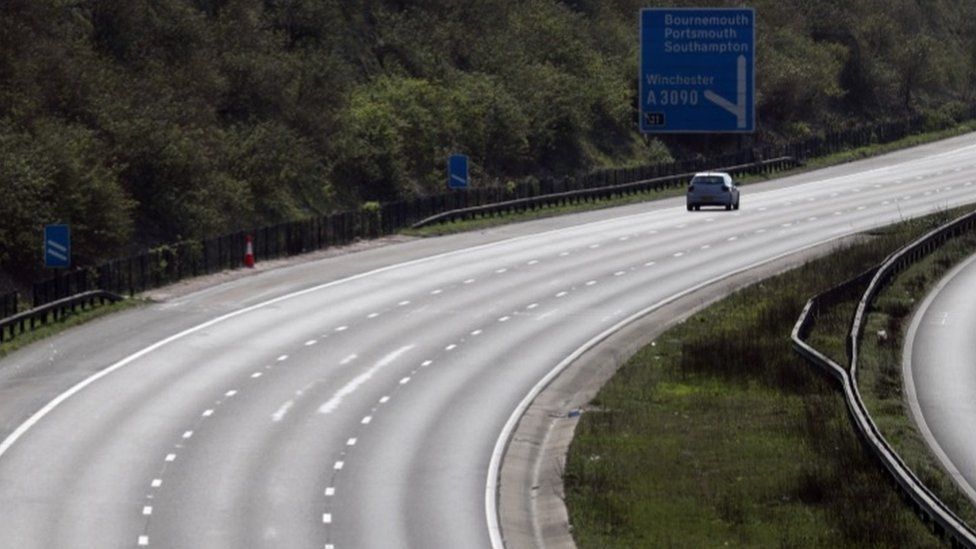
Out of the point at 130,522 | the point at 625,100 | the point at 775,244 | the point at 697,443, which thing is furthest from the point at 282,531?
the point at 625,100

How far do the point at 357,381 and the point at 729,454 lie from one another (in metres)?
10.7

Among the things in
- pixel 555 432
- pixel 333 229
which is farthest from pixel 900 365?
pixel 333 229

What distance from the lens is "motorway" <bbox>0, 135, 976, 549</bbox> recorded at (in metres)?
33.7

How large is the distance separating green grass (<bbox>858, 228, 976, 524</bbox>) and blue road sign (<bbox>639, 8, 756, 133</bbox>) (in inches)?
279

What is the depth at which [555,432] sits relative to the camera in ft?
142

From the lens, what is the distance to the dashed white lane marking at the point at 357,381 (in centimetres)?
4397

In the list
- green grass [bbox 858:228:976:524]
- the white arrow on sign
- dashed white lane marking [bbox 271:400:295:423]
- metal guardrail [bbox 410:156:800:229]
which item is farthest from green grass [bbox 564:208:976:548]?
metal guardrail [bbox 410:156:800:229]

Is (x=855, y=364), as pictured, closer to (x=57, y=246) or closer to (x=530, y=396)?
(x=530, y=396)

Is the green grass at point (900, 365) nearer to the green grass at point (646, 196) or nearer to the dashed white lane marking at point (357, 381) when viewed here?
the dashed white lane marking at point (357, 381)

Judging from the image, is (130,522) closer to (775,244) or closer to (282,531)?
(282,531)

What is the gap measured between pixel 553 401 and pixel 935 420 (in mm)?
8470

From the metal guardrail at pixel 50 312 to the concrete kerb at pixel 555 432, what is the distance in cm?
1324

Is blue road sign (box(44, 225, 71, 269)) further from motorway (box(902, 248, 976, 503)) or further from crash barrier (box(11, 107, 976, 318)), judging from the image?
motorway (box(902, 248, 976, 503))

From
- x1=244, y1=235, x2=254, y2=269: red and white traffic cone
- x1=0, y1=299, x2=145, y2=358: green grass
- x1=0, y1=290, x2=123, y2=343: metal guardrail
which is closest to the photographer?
x1=0, y1=299, x2=145, y2=358: green grass
